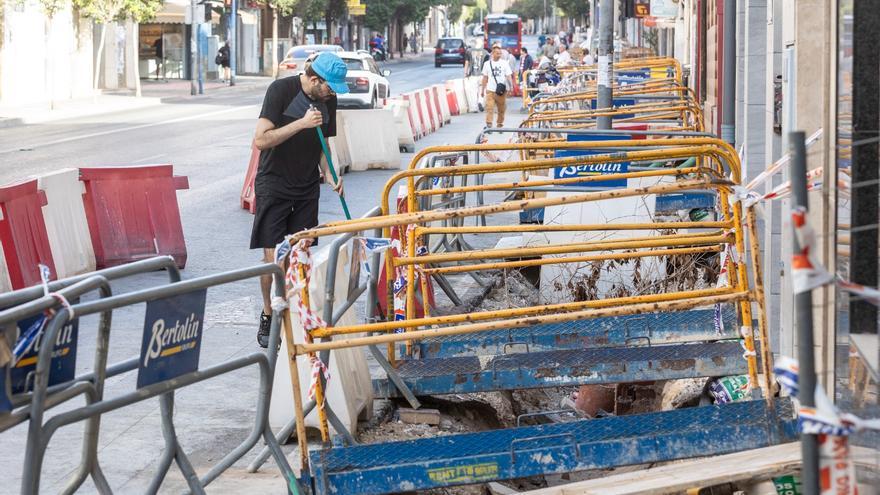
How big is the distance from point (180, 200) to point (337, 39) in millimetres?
66030

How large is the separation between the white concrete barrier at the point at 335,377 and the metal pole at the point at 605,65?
8.23 meters

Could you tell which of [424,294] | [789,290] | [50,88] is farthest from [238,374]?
[50,88]

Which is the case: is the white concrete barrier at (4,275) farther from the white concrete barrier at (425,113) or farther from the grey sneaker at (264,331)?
the white concrete barrier at (425,113)

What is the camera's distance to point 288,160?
28.3ft

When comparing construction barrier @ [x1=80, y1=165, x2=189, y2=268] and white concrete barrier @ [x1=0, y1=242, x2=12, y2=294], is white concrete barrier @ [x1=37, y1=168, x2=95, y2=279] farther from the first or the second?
white concrete barrier @ [x1=0, y1=242, x2=12, y2=294]

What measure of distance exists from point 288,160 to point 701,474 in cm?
460

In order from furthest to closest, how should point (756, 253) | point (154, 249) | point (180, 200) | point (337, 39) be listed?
point (337, 39), point (180, 200), point (154, 249), point (756, 253)

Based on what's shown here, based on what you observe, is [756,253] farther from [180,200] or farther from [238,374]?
[180,200]

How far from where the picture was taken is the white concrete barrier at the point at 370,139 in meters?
20.7

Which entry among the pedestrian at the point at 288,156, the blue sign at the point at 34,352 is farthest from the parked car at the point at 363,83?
the blue sign at the point at 34,352

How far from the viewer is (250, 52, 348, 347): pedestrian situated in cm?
833

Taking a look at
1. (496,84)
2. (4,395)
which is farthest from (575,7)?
(4,395)

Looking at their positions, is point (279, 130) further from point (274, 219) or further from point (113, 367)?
point (113, 367)

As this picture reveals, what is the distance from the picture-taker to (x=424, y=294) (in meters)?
7.61
